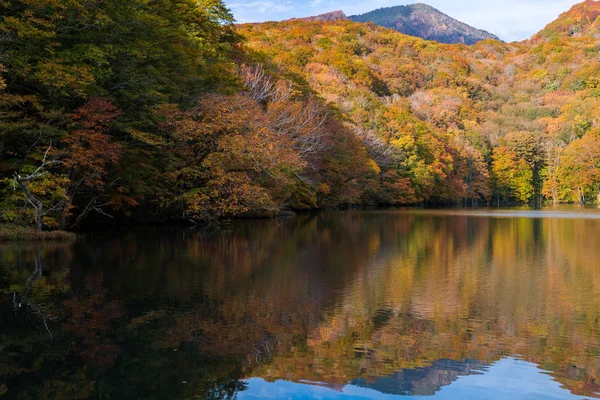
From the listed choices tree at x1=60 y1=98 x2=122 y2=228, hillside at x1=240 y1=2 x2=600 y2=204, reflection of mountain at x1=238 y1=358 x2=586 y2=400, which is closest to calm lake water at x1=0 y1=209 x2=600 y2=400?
reflection of mountain at x1=238 y1=358 x2=586 y2=400

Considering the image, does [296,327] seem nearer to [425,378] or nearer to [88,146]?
[425,378]

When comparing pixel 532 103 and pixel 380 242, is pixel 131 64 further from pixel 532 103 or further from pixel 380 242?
pixel 532 103

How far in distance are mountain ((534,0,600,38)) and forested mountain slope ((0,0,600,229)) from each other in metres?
50.8

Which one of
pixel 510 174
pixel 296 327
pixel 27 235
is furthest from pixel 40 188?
pixel 510 174

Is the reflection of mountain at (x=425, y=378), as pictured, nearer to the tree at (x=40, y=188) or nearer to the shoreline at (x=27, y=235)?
the tree at (x=40, y=188)

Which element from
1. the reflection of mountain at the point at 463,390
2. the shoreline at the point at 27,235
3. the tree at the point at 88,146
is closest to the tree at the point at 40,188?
the shoreline at the point at 27,235

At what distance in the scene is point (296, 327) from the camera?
8.38 metres

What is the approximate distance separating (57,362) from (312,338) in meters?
3.16

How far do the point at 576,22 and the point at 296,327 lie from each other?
15967cm

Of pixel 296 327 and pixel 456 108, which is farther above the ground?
pixel 456 108

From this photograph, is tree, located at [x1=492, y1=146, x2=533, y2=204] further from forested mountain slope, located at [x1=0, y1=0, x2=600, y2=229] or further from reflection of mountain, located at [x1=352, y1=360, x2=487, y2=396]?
reflection of mountain, located at [x1=352, y1=360, x2=487, y2=396]

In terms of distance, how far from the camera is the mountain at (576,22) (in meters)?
139

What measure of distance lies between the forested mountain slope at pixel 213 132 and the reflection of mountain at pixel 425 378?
15.2 meters

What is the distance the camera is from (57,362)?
6.55 metres
